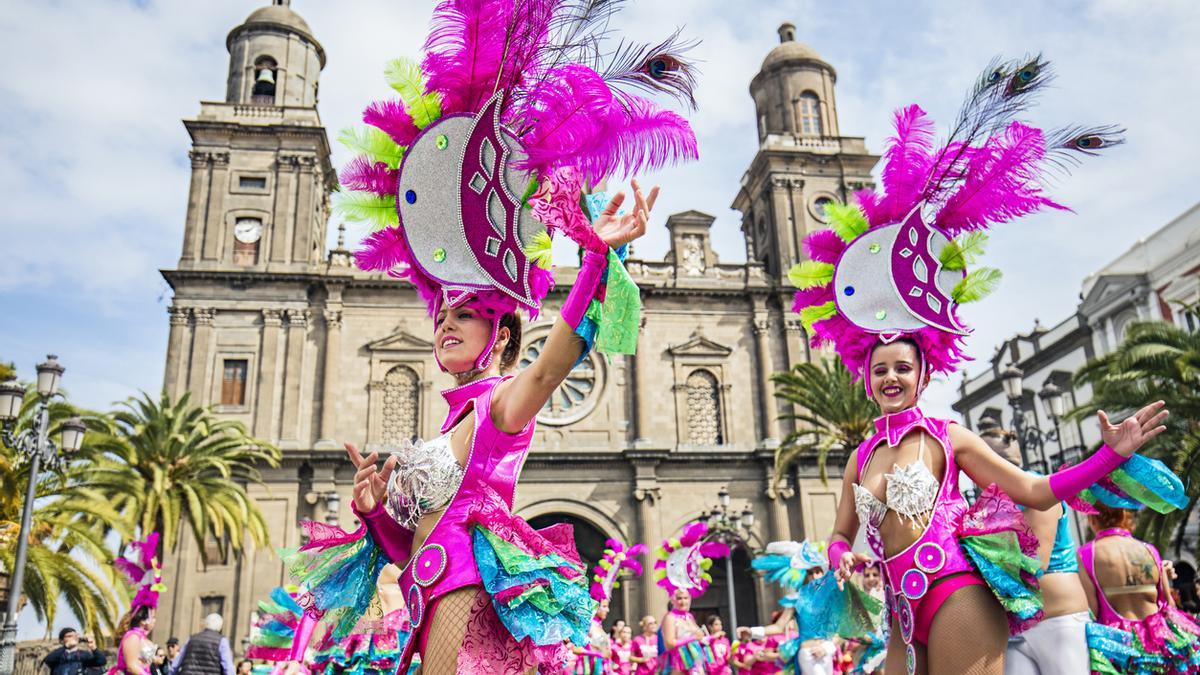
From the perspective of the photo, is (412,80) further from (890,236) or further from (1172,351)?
(1172,351)

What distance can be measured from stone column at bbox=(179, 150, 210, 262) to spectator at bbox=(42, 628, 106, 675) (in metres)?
18.0

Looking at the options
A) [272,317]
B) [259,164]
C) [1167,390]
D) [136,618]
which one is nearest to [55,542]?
[136,618]

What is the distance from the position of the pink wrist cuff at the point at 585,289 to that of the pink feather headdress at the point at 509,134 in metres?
0.47

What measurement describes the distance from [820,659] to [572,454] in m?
18.7

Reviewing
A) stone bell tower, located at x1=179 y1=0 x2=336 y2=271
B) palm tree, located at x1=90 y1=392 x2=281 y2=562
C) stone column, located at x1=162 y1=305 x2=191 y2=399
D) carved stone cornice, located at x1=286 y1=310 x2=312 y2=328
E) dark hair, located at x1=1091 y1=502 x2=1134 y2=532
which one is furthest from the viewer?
stone bell tower, located at x1=179 y1=0 x2=336 y2=271

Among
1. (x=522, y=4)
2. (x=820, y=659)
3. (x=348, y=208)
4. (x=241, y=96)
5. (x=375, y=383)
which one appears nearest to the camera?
(x=522, y=4)

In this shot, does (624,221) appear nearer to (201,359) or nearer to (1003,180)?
(1003,180)

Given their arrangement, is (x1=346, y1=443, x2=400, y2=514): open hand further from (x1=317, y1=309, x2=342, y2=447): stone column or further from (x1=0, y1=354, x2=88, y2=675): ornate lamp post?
(x1=317, y1=309, x2=342, y2=447): stone column

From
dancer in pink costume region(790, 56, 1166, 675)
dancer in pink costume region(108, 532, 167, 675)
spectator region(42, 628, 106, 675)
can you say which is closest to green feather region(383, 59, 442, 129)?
dancer in pink costume region(790, 56, 1166, 675)

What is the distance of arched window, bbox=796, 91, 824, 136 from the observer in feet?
107

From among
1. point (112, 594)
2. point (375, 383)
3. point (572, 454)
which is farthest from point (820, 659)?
point (375, 383)

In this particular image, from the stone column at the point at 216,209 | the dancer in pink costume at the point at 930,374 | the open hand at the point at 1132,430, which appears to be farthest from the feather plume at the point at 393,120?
the stone column at the point at 216,209

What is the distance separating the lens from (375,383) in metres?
27.0

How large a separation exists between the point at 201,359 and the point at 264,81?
31.7ft
